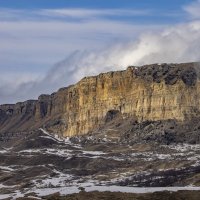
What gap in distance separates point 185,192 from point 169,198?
404 centimetres

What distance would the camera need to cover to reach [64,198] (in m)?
99.5

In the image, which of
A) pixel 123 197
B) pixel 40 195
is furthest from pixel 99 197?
pixel 40 195

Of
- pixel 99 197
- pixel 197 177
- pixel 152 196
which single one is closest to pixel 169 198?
pixel 152 196

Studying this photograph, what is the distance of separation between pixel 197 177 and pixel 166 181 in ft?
34.2

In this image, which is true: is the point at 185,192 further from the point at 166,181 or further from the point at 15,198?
the point at 166,181

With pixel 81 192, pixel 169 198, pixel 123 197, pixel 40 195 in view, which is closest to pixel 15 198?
pixel 40 195

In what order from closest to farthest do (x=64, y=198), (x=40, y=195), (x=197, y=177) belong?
(x=64, y=198) < (x=40, y=195) < (x=197, y=177)

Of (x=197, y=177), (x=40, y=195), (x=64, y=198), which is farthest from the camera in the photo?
(x=197, y=177)

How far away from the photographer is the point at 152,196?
10162 centimetres

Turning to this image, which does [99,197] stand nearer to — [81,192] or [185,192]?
[81,192]

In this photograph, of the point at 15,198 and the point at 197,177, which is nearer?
the point at 15,198

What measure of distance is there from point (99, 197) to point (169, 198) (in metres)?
11.4

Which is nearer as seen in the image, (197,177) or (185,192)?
(185,192)

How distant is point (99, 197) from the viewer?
101750 mm
